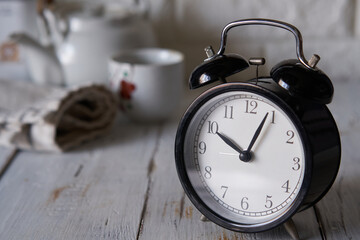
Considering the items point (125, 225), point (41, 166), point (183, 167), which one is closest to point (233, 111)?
point (183, 167)

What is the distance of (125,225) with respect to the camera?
68 cm

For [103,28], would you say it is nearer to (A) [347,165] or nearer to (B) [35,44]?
(B) [35,44]

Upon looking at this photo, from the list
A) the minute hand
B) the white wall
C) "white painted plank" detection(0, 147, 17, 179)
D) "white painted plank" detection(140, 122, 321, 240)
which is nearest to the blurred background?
the white wall

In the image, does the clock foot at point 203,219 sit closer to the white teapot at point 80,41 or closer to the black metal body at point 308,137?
the black metal body at point 308,137

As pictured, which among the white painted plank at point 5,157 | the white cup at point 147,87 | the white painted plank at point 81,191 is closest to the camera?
the white painted plank at point 81,191

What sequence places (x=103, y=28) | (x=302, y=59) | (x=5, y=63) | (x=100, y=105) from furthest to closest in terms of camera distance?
(x=5, y=63)
(x=103, y=28)
(x=100, y=105)
(x=302, y=59)

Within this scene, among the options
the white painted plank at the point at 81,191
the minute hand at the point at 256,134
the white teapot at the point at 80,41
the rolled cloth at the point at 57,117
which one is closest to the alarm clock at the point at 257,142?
the minute hand at the point at 256,134

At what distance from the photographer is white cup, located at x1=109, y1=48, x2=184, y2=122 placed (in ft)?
3.24

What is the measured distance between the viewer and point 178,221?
0.69m

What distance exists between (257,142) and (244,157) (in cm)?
2

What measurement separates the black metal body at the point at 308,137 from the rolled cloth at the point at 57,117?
36 cm

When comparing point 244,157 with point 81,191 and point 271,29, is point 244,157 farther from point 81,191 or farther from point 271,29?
point 271,29

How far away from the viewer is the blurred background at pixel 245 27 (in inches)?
47.3

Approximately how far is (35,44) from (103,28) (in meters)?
0.15
